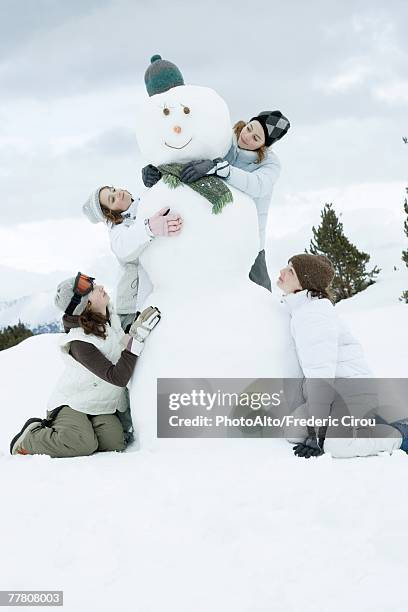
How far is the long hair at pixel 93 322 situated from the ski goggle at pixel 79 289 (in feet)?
0.23

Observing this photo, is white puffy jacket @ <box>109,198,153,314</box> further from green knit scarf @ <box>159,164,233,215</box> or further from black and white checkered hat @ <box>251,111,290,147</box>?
black and white checkered hat @ <box>251,111,290,147</box>

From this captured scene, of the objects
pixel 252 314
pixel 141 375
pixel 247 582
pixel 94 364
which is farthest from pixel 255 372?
pixel 247 582

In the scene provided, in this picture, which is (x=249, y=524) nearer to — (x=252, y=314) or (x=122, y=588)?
(x=122, y=588)

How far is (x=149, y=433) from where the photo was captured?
363cm

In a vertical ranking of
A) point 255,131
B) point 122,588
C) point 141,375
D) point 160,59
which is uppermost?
point 160,59

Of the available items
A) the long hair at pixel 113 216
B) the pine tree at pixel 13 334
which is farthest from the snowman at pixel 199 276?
the pine tree at pixel 13 334

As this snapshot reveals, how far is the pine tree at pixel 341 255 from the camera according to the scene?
1866 centimetres

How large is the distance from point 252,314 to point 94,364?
3.05 feet

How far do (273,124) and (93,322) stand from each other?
1.68 meters

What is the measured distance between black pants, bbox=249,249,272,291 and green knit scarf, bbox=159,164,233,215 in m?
0.90

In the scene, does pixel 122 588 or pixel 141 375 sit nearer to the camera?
pixel 122 588

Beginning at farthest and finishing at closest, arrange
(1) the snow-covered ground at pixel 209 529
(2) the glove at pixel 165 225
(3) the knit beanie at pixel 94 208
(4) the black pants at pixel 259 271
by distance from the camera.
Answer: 1. (4) the black pants at pixel 259 271
2. (3) the knit beanie at pixel 94 208
3. (2) the glove at pixel 165 225
4. (1) the snow-covered ground at pixel 209 529

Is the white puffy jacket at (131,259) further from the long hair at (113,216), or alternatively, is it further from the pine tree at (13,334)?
the pine tree at (13,334)

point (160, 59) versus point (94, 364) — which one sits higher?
point (160, 59)
